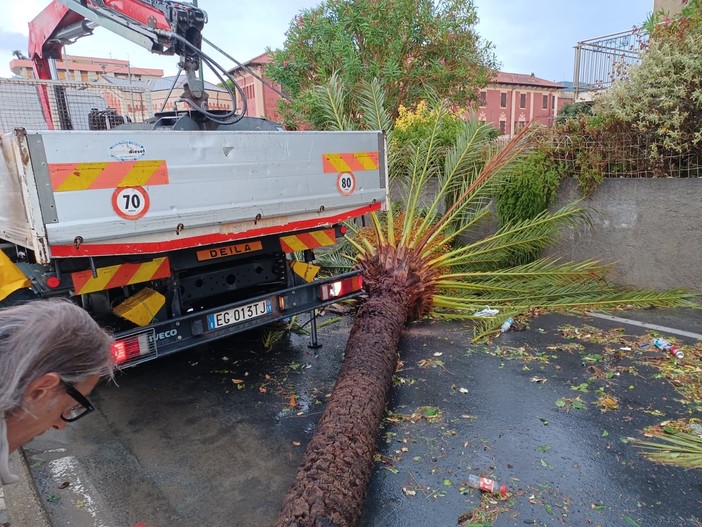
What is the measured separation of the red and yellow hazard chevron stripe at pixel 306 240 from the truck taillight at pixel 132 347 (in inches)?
52.9

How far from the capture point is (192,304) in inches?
162

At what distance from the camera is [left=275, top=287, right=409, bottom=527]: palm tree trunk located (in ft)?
7.54

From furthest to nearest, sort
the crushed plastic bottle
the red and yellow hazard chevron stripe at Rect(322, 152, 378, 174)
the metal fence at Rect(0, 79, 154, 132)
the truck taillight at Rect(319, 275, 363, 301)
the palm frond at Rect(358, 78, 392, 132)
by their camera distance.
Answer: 1. the metal fence at Rect(0, 79, 154, 132)
2. the palm frond at Rect(358, 78, 392, 132)
3. the crushed plastic bottle
4. the truck taillight at Rect(319, 275, 363, 301)
5. the red and yellow hazard chevron stripe at Rect(322, 152, 378, 174)

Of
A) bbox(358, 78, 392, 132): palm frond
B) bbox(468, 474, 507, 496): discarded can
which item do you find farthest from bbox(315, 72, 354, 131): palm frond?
bbox(468, 474, 507, 496): discarded can

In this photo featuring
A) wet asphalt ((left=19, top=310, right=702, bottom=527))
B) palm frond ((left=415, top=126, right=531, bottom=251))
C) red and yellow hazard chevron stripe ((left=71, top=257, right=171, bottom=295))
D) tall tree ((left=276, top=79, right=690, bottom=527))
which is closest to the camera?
wet asphalt ((left=19, top=310, right=702, bottom=527))

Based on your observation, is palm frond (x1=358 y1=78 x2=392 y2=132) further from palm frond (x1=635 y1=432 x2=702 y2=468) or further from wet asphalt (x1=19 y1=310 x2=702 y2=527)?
palm frond (x1=635 y1=432 x2=702 y2=468)

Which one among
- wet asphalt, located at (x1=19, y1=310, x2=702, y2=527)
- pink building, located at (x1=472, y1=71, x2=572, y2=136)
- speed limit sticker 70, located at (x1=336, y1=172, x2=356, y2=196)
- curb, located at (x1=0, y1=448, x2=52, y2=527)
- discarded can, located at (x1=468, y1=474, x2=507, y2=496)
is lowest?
wet asphalt, located at (x1=19, y1=310, x2=702, y2=527)

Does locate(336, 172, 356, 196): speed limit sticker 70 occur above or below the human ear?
above

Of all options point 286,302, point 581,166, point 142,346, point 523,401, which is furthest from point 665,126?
point 142,346

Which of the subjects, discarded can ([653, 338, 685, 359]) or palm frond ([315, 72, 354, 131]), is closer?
discarded can ([653, 338, 685, 359])

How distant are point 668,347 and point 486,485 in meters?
2.83

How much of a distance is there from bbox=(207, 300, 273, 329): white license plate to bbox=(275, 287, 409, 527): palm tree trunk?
0.78m

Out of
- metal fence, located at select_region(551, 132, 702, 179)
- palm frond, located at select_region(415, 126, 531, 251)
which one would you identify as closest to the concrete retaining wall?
metal fence, located at select_region(551, 132, 702, 179)

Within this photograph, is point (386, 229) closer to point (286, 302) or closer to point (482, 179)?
point (482, 179)
